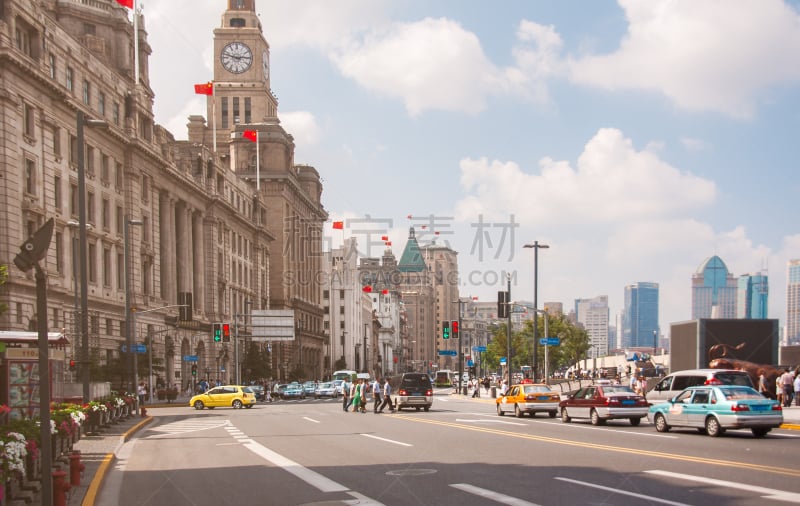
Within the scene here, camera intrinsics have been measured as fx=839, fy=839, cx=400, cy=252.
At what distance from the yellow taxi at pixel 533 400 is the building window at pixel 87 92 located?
117 feet

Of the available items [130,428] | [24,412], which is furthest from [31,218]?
[24,412]

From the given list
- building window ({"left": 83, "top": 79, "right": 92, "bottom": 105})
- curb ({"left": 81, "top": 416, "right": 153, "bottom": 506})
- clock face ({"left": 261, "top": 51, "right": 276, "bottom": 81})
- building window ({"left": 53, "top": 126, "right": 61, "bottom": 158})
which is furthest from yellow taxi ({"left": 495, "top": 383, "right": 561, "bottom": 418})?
clock face ({"left": 261, "top": 51, "right": 276, "bottom": 81})

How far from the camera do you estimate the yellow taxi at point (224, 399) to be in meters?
53.0

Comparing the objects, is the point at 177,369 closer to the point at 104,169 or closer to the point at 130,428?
the point at 104,169

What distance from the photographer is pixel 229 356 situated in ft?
302

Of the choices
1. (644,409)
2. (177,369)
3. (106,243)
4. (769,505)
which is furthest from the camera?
(177,369)

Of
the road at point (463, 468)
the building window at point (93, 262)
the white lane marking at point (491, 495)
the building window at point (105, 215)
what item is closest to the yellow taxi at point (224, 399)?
the building window at point (93, 262)

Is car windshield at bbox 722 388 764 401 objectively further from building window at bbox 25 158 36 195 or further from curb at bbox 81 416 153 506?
building window at bbox 25 158 36 195

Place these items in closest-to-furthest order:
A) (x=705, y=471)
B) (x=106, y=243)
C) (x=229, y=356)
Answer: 1. (x=705, y=471)
2. (x=106, y=243)
3. (x=229, y=356)

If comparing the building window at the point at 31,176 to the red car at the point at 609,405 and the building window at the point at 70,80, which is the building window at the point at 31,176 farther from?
the red car at the point at 609,405

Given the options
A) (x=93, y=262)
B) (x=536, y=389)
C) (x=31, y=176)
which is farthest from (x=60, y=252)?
(x=536, y=389)

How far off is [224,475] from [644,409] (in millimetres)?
Result: 16772

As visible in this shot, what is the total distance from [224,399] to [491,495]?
141 ft

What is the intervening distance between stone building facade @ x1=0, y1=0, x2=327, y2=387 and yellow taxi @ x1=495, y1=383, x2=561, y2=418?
18422mm
